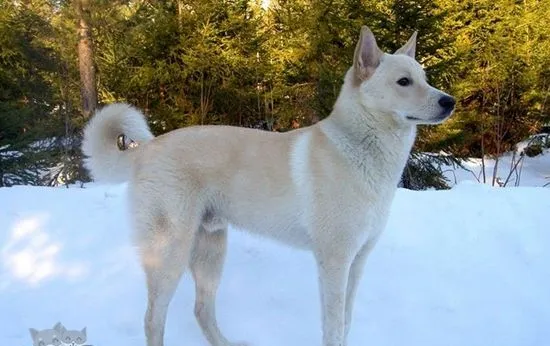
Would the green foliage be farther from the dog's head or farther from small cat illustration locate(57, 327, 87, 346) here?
small cat illustration locate(57, 327, 87, 346)

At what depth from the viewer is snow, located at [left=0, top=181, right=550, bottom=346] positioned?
2945 millimetres

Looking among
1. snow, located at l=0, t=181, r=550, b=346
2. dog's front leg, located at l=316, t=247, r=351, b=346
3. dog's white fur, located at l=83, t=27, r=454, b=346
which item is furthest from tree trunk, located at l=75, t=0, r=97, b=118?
dog's front leg, located at l=316, t=247, r=351, b=346

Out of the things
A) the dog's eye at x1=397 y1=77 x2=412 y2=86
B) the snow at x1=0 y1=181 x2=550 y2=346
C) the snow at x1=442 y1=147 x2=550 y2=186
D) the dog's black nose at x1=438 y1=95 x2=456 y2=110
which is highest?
the dog's eye at x1=397 y1=77 x2=412 y2=86

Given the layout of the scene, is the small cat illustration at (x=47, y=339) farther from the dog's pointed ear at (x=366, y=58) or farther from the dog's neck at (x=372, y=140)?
the dog's pointed ear at (x=366, y=58)

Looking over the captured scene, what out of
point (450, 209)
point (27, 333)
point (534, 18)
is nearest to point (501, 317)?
point (450, 209)

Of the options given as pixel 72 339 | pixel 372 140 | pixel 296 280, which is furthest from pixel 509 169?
pixel 72 339

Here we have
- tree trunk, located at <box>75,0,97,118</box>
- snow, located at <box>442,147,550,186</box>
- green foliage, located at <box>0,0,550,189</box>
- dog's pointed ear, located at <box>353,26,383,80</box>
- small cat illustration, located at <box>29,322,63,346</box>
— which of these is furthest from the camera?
snow, located at <box>442,147,550,186</box>

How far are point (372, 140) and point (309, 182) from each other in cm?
40

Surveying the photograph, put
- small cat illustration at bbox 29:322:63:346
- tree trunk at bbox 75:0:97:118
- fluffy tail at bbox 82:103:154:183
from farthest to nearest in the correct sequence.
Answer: tree trunk at bbox 75:0:97:118, fluffy tail at bbox 82:103:154:183, small cat illustration at bbox 29:322:63:346

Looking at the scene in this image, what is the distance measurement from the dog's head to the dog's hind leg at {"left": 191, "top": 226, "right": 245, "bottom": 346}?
116 cm

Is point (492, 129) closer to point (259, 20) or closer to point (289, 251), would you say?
point (259, 20)

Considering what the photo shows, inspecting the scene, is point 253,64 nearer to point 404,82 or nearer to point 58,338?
point 404,82

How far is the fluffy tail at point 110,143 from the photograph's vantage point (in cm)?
275

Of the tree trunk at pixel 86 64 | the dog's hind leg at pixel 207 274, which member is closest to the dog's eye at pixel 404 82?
the dog's hind leg at pixel 207 274
